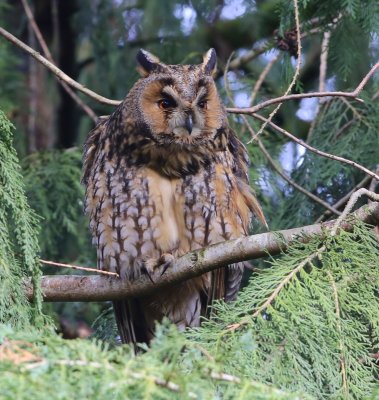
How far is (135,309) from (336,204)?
94 cm

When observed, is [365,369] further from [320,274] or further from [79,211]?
[79,211]

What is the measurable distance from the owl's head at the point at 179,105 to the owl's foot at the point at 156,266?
1.48ft

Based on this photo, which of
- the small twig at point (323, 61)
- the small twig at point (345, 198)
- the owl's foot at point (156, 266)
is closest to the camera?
the owl's foot at point (156, 266)

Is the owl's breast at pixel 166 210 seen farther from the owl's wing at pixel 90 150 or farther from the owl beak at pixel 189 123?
the owl's wing at pixel 90 150

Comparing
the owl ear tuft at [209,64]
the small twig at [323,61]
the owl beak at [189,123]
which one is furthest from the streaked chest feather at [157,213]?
the small twig at [323,61]

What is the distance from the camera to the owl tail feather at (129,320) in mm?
3291

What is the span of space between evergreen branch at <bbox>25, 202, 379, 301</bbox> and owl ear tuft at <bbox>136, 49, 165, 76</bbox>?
2.76ft

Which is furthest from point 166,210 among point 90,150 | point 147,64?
point 147,64

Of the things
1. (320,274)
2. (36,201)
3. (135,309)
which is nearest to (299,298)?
(320,274)

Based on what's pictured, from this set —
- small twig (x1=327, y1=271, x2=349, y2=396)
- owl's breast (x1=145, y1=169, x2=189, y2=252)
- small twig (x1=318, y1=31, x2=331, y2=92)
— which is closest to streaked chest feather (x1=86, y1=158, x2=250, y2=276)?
owl's breast (x1=145, y1=169, x2=189, y2=252)

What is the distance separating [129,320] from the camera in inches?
130

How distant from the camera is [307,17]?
348cm

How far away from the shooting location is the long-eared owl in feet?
10.2

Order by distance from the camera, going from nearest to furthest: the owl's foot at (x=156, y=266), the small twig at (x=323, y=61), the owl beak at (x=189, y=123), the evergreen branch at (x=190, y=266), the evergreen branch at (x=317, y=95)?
the evergreen branch at (x=190, y=266) < the evergreen branch at (x=317, y=95) < the owl's foot at (x=156, y=266) < the owl beak at (x=189, y=123) < the small twig at (x=323, y=61)
